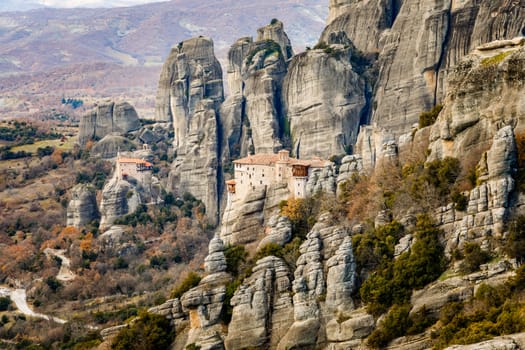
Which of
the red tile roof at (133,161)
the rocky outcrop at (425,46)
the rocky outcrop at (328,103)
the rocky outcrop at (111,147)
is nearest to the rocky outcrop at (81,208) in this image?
the red tile roof at (133,161)

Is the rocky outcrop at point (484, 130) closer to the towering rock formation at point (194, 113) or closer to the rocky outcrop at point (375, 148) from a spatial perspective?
the rocky outcrop at point (375, 148)

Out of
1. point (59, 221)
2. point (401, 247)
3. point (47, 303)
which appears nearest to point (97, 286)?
point (47, 303)

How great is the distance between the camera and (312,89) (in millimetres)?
85562

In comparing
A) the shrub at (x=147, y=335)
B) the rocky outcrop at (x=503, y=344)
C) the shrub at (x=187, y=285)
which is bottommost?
the shrub at (x=147, y=335)

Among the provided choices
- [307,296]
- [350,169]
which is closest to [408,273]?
[307,296]

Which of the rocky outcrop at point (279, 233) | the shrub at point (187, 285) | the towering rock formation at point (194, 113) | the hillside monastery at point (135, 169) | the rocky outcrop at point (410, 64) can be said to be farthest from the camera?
the towering rock formation at point (194, 113)

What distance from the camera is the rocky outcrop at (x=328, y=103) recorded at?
83.8 meters

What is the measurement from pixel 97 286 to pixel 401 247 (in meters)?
36.5

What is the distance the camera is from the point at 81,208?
89.1 metres

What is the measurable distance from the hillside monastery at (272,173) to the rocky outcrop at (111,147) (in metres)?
38.6

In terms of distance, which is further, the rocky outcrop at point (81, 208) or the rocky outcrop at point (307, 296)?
the rocky outcrop at point (81, 208)

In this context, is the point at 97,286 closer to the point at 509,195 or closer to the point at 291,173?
the point at 291,173

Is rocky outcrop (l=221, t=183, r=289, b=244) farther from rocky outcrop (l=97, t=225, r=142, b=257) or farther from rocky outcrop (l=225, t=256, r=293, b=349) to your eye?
rocky outcrop (l=97, t=225, r=142, b=257)

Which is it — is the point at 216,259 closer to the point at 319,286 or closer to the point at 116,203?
the point at 319,286
